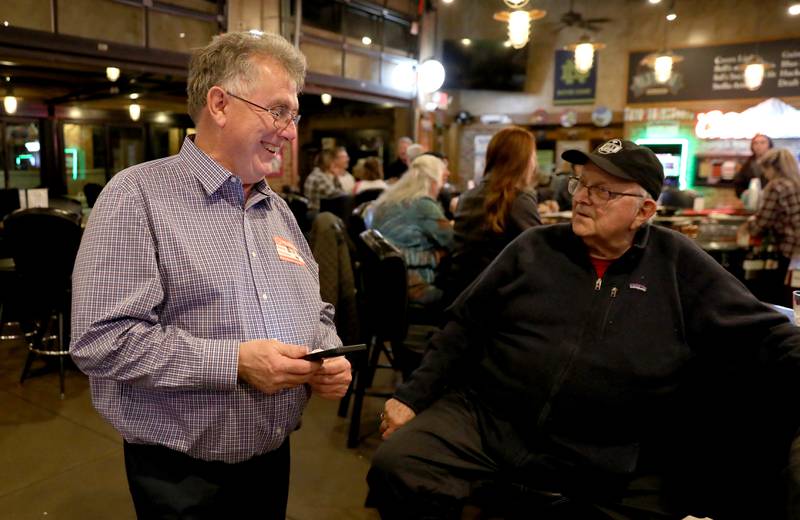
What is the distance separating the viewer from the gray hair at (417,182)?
3877 millimetres

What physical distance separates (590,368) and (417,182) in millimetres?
2363

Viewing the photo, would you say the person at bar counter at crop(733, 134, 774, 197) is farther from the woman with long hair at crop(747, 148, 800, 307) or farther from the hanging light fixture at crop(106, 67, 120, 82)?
the hanging light fixture at crop(106, 67, 120, 82)

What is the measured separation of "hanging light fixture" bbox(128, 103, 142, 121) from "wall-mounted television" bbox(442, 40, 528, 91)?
248 inches

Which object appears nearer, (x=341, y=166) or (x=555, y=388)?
(x=555, y=388)

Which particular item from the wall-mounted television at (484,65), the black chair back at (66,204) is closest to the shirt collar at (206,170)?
the black chair back at (66,204)

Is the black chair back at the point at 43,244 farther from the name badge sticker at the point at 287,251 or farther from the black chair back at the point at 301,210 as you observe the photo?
the name badge sticker at the point at 287,251

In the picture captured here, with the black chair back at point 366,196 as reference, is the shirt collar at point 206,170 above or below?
above

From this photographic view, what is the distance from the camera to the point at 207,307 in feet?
4.16

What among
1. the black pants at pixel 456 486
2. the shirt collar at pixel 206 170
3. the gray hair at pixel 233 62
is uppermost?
the gray hair at pixel 233 62

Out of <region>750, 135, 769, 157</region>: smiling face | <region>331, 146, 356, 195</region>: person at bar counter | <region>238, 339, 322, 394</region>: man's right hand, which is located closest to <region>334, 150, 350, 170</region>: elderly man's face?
<region>331, 146, 356, 195</region>: person at bar counter

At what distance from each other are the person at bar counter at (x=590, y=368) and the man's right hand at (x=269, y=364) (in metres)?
0.63

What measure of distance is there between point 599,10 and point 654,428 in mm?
11492

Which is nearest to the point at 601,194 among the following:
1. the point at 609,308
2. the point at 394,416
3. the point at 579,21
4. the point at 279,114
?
the point at 609,308

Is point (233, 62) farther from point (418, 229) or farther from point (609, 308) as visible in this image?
point (418, 229)
